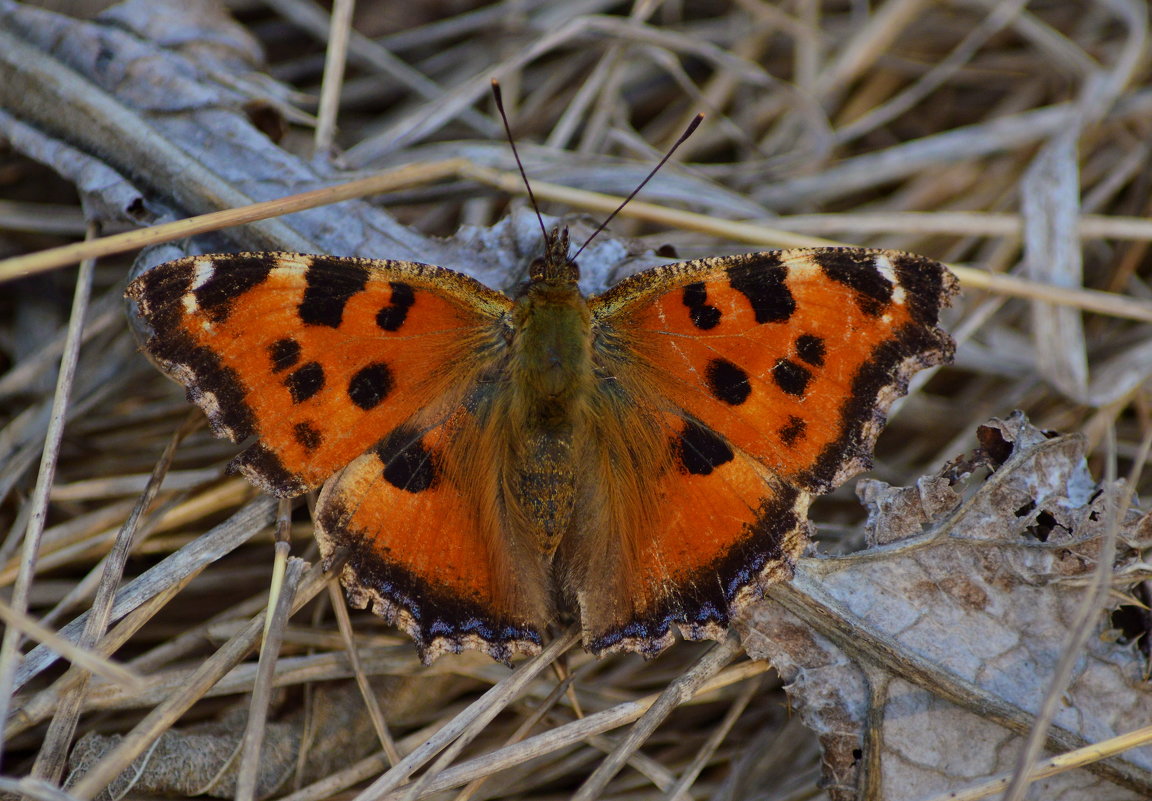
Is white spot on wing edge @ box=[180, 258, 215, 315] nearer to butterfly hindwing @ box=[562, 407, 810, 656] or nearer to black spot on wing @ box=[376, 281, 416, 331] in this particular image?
black spot on wing @ box=[376, 281, 416, 331]

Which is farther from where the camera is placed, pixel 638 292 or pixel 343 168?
pixel 343 168

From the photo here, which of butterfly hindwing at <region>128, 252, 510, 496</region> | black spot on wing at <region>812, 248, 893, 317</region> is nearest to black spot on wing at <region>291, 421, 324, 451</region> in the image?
butterfly hindwing at <region>128, 252, 510, 496</region>

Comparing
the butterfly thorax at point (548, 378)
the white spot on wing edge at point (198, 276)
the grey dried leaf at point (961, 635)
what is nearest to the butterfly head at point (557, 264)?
the butterfly thorax at point (548, 378)

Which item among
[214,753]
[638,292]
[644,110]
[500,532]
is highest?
[644,110]

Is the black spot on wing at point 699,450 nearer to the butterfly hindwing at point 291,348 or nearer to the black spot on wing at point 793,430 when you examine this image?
the black spot on wing at point 793,430

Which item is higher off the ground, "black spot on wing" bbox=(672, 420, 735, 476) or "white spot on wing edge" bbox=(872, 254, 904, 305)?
"white spot on wing edge" bbox=(872, 254, 904, 305)

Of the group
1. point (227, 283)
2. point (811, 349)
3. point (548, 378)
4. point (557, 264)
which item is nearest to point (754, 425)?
point (811, 349)

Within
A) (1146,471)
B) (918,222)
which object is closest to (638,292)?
(918,222)

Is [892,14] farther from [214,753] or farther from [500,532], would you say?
[214,753]
